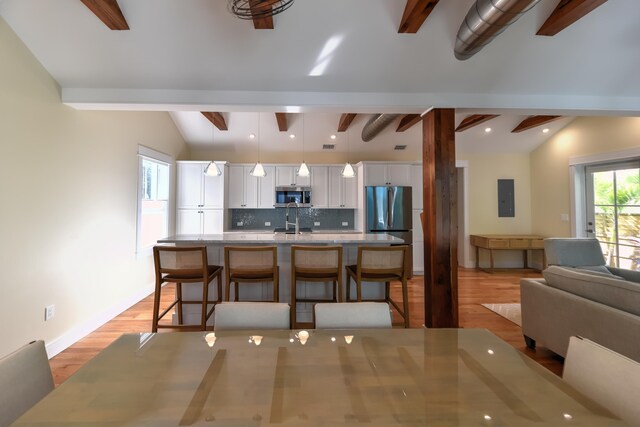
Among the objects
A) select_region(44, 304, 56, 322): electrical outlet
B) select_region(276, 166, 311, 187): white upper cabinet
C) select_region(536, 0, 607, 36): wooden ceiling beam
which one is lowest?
select_region(44, 304, 56, 322): electrical outlet

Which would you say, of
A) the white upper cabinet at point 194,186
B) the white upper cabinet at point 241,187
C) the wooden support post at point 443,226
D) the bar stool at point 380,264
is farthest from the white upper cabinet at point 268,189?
the wooden support post at point 443,226

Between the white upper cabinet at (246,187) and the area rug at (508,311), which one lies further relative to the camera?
the white upper cabinet at (246,187)

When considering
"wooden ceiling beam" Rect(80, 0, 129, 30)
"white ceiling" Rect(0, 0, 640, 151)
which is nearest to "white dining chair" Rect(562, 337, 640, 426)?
"white ceiling" Rect(0, 0, 640, 151)

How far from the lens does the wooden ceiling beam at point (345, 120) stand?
183 inches

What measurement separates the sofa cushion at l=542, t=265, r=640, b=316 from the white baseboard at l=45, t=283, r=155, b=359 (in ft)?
14.5

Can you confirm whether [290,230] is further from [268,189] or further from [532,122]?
[532,122]

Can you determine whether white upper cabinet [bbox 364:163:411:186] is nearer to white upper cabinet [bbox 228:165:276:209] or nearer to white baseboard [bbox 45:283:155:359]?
white upper cabinet [bbox 228:165:276:209]

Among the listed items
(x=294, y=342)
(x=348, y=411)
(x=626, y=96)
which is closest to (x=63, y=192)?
(x=294, y=342)

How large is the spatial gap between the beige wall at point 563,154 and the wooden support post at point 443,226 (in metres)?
3.47

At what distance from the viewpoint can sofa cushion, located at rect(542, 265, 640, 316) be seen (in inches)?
72.0

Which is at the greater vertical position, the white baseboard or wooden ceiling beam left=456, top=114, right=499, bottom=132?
wooden ceiling beam left=456, top=114, right=499, bottom=132

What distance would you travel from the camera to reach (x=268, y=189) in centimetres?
565

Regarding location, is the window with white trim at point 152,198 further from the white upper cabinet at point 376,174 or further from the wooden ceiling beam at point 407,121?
the wooden ceiling beam at point 407,121

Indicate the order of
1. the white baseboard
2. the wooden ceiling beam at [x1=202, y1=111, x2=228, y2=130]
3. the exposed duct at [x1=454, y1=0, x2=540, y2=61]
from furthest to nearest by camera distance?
the wooden ceiling beam at [x1=202, y1=111, x2=228, y2=130] → the white baseboard → the exposed duct at [x1=454, y1=0, x2=540, y2=61]
